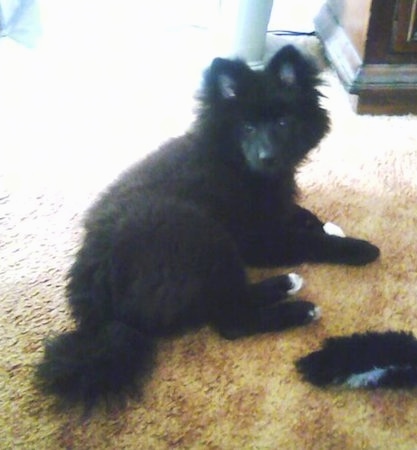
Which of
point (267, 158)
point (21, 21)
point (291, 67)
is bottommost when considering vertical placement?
point (267, 158)

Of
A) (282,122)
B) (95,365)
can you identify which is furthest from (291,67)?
(95,365)

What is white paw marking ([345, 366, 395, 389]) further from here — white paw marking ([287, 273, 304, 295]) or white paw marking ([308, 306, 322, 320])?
white paw marking ([287, 273, 304, 295])

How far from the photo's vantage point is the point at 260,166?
168 cm

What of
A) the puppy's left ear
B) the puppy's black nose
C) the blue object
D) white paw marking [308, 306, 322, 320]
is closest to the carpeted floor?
white paw marking [308, 306, 322, 320]

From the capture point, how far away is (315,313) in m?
1.59

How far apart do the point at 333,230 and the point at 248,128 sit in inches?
17.8

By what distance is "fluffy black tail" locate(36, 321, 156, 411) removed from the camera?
1.33 metres

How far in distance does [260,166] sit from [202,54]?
172 centimetres

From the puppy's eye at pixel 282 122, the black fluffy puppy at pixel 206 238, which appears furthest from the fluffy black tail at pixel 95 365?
the puppy's eye at pixel 282 122

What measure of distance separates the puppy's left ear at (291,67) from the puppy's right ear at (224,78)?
90mm

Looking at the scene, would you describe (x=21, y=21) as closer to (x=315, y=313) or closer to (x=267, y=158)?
(x=267, y=158)

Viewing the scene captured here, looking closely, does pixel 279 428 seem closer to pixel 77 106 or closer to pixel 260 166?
pixel 260 166

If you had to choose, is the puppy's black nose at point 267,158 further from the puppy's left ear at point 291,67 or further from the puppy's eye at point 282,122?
the puppy's left ear at point 291,67

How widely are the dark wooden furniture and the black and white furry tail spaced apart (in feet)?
4.54
